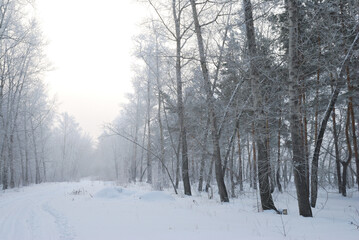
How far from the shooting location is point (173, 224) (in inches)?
184

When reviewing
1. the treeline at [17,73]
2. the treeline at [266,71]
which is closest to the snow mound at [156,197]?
the treeline at [266,71]

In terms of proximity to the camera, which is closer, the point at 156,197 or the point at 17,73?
the point at 156,197

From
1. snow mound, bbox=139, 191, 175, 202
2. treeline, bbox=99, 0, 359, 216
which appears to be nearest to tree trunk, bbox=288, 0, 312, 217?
treeline, bbox=99, 0, 359, 216

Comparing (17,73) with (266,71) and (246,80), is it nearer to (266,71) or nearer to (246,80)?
(246,80)

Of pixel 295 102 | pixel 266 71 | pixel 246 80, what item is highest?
pixel 246 80

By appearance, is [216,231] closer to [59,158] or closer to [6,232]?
[6,232]

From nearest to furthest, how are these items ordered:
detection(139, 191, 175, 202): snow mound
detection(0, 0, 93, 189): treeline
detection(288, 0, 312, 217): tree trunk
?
detection(288, 0, 312, 217): tree trunk < detection(139, 191, 175, 202): snow mound < detection(0, 0, 93, 189): treeline

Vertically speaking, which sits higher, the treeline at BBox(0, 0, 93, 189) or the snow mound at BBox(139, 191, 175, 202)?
the treeline at BBox(0, 0, 93, 189)

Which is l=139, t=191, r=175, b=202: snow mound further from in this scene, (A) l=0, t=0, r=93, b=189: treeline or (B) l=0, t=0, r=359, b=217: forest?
(A) l=0, t=0, r=93, b=189: treeline

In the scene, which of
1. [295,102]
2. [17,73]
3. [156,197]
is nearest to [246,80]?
[295,102]

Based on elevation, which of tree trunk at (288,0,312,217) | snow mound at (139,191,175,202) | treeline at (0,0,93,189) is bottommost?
snow mound at (139,191,175,202)

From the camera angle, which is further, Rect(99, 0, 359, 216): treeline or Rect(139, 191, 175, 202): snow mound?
Rect(139, 191, 175, 202): snow mound

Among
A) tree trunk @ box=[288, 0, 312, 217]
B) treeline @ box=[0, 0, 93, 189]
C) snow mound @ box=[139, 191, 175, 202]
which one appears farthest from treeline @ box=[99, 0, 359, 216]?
treeline @ box=[0, 0, 93, 189]

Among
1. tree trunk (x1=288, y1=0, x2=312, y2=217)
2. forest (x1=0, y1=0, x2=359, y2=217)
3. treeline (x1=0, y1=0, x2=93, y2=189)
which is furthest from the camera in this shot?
treeline (x1=0, y1=0, x2=93, y2=189)
